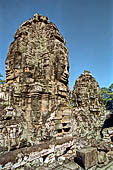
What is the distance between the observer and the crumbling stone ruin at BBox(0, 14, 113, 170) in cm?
321

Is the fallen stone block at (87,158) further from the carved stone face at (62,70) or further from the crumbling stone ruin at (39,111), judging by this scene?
the carved stone face at (62,70)

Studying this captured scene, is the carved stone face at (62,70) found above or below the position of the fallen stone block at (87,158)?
above

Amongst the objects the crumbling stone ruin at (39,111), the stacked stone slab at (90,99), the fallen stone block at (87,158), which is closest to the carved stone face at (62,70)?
the crumbling stone ruin at (39,111)

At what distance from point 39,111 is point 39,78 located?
1.15 meters

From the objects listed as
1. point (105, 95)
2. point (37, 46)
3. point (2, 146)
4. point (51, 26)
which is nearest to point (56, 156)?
point (2, 146)

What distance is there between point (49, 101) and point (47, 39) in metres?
2.40

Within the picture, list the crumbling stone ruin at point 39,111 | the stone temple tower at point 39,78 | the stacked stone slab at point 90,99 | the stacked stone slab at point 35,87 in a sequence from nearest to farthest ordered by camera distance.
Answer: the crumbling stone ruin at point 39,111 < the stacked stone slab at point 35,87 < the stone temple tower at point 39,78 < the stacked stone slab at point 90,99

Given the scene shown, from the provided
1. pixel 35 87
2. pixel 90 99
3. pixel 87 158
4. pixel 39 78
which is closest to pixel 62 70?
pixel 39 78

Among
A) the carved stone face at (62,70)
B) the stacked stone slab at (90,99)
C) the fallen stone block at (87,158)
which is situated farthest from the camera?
the stacked stone slab at (90,99)

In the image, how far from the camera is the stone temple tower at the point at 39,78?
3883mm

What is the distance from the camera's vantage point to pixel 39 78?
444 centimetres

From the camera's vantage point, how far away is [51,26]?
16.7 ft

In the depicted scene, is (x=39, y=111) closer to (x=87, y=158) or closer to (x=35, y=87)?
(x=35, y=87)

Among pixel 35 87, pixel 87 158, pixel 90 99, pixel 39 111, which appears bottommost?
pixel 87 158
